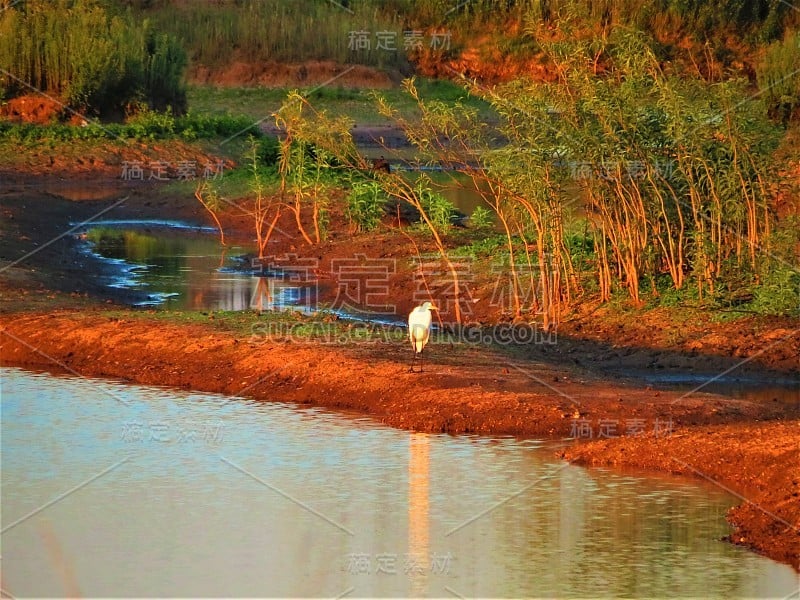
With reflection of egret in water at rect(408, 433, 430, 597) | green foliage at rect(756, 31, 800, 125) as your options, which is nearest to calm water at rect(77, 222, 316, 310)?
reflection of egret in water at rect(408, 433, 430, 597)

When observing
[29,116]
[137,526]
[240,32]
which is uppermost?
[240,32]

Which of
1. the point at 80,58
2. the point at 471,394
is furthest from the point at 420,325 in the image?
the point at 80,58

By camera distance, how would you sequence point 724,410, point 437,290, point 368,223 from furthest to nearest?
point 368,223
point 437,290
point 724,410

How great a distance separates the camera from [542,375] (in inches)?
489

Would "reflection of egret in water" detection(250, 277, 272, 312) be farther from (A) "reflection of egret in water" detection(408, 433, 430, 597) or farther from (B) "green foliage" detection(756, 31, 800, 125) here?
(B) "green foliage" detection(756, 31, 800, 125)

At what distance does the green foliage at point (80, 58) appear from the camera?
105 ft

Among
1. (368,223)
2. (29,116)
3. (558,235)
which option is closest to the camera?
(558,235)

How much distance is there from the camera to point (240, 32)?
44656mm

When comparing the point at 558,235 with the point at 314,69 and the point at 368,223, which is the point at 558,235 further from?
the point at 314,69

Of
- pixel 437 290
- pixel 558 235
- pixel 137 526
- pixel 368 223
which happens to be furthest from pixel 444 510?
pixel 368 223

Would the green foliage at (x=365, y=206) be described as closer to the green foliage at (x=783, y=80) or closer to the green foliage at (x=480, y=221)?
the green foliage at (x=480, y=221)

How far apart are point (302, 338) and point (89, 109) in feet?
67.4

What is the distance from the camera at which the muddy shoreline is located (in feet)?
32.7

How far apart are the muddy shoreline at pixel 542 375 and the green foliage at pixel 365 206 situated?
5279 mm
